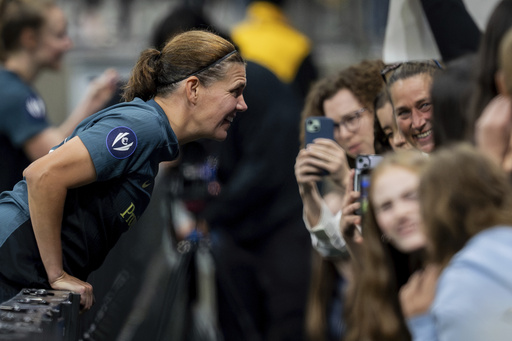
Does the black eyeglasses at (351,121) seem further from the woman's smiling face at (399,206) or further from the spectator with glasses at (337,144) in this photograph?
the woman's smiling face at (399,206)

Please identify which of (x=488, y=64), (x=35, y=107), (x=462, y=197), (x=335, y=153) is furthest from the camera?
(x=35, y=107)

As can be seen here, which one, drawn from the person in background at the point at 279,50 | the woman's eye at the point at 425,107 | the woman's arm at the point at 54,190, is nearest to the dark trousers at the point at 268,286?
the person in background at the point at 279,50

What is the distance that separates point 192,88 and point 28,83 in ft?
5.33

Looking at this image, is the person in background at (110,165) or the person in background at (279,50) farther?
the person in background at (279,50)

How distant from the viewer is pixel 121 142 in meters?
2.86

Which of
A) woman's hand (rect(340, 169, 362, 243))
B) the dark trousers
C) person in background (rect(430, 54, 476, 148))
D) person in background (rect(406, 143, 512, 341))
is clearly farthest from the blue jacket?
the dark trousers

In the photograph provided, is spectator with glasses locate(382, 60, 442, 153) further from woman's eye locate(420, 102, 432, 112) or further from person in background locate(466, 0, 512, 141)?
person in background locate(466, 0, 512, 141)

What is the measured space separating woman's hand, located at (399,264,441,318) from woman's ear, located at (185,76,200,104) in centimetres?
81

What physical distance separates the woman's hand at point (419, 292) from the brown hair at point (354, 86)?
560 mm

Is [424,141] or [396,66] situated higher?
[396,66]

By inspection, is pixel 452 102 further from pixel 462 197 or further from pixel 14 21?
pixel 14 21

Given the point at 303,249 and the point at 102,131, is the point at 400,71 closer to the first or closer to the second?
the point at 102,131

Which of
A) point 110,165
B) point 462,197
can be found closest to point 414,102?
point 462,197

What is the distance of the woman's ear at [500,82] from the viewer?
95.5 inches
